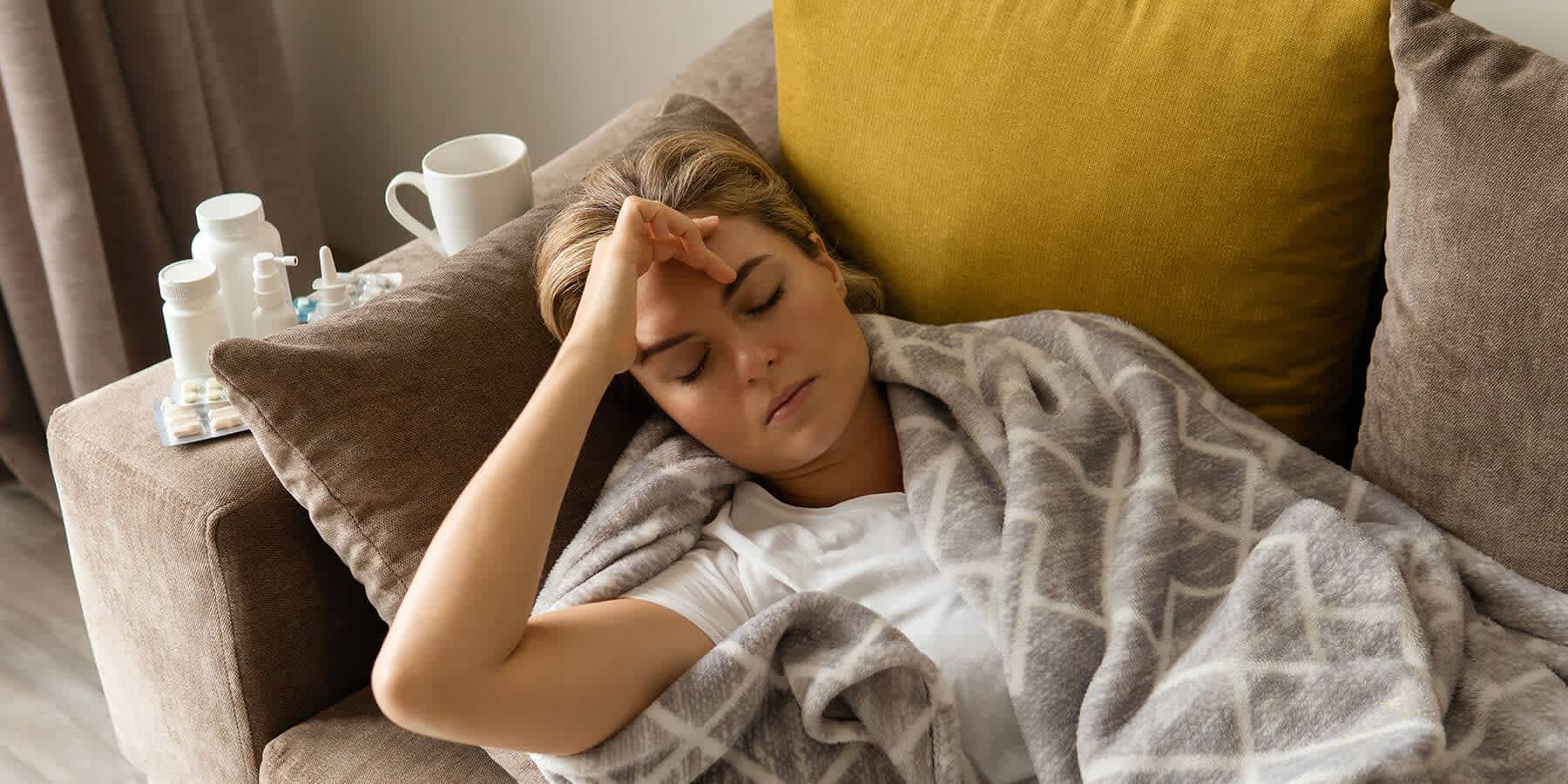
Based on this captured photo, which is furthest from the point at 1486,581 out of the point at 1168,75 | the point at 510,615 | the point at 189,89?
the point at 189,89

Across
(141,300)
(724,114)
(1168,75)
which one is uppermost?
(1168,75)

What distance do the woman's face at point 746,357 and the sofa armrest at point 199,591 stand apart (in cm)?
37

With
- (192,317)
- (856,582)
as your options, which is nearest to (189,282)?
(192,317)

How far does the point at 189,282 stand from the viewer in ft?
4.41

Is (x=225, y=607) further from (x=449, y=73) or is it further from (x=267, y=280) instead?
(x=449, y=73)

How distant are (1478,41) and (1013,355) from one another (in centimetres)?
47

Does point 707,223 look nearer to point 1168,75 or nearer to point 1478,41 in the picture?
point 1168,75

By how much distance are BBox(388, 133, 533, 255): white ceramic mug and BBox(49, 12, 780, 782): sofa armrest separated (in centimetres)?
33

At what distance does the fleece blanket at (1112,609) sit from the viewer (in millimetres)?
1011

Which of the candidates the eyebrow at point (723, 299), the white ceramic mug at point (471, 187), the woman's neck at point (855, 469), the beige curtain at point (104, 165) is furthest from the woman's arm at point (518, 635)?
the beige curtain at point (104, 165)

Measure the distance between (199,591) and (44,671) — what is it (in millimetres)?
1012

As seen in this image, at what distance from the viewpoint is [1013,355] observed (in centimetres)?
130

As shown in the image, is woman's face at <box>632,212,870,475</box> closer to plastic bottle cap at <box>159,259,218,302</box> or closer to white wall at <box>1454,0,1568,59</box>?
plastic bottle cap at <box>159,259,218,302</box>

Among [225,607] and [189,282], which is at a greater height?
[189,282]
